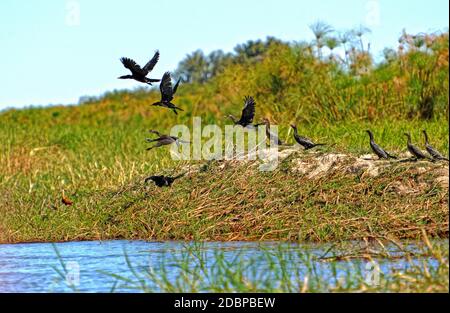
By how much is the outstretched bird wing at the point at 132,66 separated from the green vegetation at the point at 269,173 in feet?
4.65

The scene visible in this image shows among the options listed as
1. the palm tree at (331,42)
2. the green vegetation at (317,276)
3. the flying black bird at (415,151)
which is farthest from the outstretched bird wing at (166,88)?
the palm tree at (331,42)

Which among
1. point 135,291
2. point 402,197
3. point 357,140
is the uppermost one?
point 357,140

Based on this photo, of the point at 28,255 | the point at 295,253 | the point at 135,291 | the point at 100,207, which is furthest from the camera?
the point at 100,207

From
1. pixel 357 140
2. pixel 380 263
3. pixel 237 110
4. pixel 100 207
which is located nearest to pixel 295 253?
pixel 380 263

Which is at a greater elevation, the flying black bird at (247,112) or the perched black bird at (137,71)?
the perched black bird at (137,71)

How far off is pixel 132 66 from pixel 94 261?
7.50ft

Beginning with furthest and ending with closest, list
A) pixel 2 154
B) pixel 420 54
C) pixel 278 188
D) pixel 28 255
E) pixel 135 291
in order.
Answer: pixel 420 54, pixel 2 154, pixel 278 188, pixel 28 255, pixel 135 291

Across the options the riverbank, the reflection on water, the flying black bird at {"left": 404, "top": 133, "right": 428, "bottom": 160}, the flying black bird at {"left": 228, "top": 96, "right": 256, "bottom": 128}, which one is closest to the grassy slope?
the riverbank

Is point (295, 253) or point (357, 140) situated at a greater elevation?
point (357, 140)

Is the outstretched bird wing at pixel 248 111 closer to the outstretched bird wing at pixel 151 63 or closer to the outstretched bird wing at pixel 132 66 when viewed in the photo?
the outstretched bird wing at pixel 151 63

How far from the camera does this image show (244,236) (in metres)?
8.88

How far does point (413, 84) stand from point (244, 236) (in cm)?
935

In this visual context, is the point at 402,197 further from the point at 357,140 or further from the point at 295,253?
the point at 357,140

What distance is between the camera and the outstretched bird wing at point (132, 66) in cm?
918
